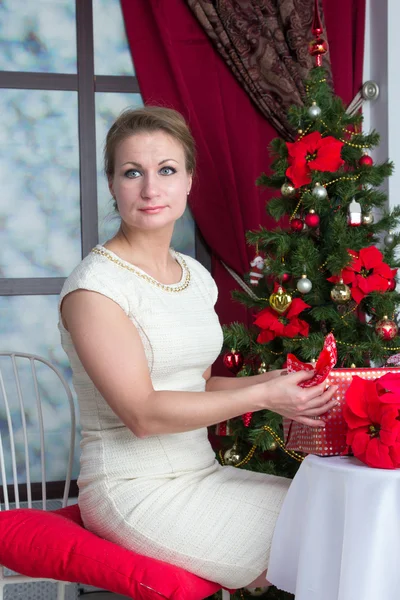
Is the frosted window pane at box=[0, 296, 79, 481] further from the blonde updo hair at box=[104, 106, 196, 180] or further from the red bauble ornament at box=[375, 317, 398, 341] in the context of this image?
the blonde updo hair at box=[104, 106, 196, 180]

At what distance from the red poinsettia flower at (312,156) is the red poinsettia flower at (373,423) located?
120 cm

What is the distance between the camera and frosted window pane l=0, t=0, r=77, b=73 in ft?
10.6

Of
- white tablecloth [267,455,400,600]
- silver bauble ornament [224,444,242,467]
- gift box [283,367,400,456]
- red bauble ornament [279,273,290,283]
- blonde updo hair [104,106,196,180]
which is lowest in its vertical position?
silver bauble ornament [224,444,242,467]

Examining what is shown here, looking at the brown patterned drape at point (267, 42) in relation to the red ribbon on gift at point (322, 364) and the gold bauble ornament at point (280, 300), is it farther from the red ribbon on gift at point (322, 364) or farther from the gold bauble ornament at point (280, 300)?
the red ribbon on gift at point (322, 364)

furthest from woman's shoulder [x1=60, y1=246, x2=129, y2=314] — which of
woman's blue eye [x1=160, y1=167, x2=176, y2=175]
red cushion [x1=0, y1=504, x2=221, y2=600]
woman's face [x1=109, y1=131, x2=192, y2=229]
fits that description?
red cushion [x1=0, y1=504, x2=221, y2=600]

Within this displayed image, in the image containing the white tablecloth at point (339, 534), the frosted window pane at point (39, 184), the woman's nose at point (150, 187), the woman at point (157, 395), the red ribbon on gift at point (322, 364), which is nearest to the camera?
the white tablecloth at point (339, 534)

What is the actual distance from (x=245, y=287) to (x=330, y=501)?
1765 mm

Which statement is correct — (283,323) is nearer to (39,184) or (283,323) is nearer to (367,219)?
(367,219)

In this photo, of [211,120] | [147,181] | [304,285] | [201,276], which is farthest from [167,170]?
[211,120]

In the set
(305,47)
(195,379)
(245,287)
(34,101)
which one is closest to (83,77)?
(34,101)

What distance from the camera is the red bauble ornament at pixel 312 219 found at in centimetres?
241

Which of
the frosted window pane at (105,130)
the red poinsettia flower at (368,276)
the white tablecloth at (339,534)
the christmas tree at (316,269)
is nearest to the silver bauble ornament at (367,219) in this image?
the christmas tree at (316,269)

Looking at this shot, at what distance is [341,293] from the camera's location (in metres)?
2.35

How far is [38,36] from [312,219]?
1.62 metres
